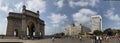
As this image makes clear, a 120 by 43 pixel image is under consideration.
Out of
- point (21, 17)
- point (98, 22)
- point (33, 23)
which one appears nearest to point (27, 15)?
point (21, 17)

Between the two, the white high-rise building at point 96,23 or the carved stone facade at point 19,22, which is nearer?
the carved stone facade at point 19,22

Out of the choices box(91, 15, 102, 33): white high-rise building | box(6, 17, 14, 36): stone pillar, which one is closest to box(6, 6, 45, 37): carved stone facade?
box(6, 17, 14, 36): stone pillar

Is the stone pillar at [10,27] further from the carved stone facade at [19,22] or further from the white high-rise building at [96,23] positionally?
the white high-rise building at [96,23]

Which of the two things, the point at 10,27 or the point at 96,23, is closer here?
the point at 10,27

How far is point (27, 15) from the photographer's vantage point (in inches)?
2408

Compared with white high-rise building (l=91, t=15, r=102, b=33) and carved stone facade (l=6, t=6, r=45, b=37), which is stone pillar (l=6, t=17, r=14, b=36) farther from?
white high-rise building (l=91, t=15, r=102, b=33)

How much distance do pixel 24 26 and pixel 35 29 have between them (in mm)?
8819

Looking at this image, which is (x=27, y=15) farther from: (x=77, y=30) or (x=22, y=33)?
(x=77, y=30)

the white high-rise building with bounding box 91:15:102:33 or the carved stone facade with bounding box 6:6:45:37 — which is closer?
the carved stone facade with bounding box 6:6:45:37

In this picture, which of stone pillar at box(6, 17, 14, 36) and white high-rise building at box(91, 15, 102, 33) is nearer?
stone pillar at box(6, 17, 14, 36)

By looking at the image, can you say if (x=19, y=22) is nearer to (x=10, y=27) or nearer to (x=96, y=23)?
(x=10, y=27)

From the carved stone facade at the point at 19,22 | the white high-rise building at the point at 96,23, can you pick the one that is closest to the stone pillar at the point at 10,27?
the carved stone facade at the point at 19,22

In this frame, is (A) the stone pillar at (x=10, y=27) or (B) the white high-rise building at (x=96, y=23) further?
(B) the white high-rise building at (x=96, y=23)

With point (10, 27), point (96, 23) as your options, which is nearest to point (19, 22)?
point (10, 27)
